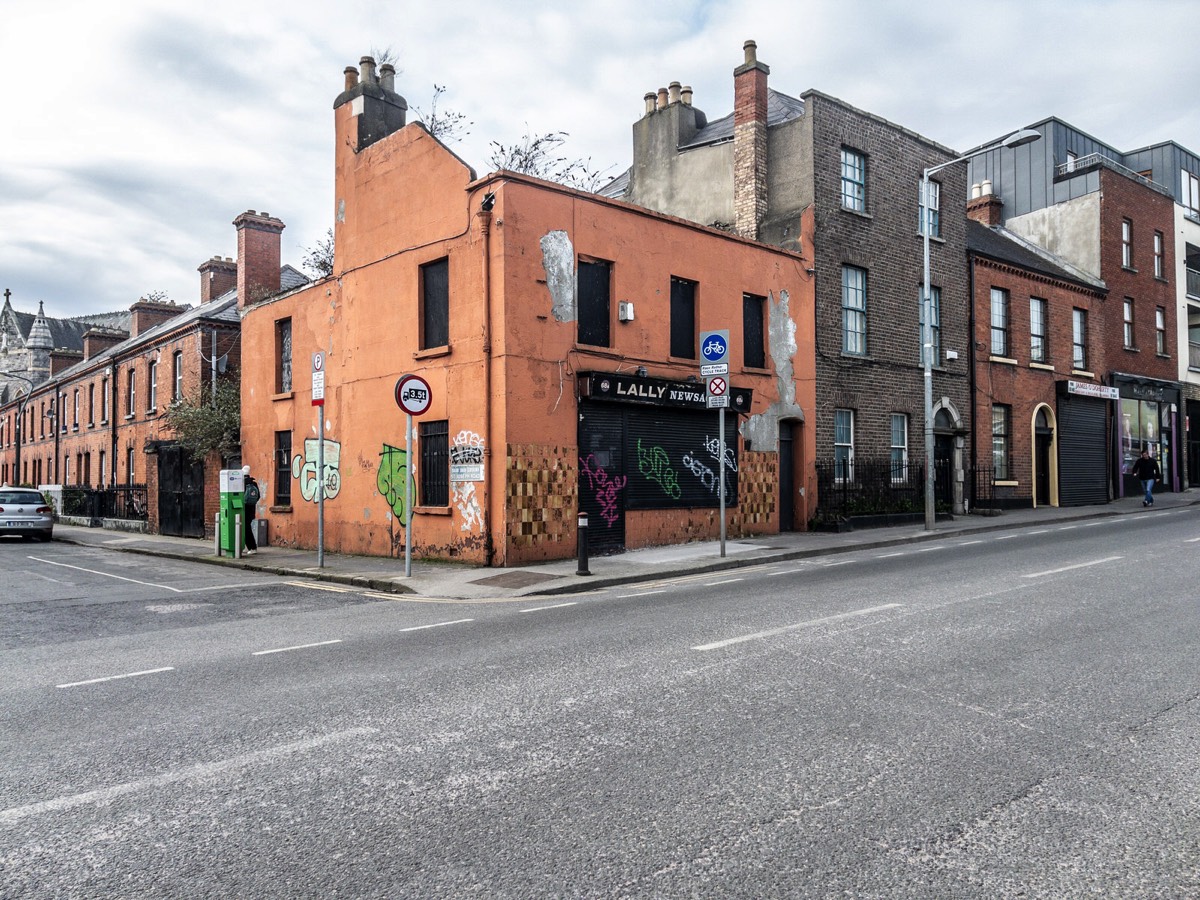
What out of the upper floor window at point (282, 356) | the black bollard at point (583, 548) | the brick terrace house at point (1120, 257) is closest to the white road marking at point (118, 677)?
the black bollard at point (583, 548)

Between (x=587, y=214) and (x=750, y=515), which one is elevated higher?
A: (x=587, y=214)

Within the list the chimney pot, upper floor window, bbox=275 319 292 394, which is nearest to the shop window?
upper floor window, bbox=275 319 292 394

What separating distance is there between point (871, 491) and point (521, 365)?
1032 cm

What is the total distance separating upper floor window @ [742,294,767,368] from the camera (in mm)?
18656

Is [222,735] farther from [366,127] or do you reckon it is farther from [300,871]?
[366,127]

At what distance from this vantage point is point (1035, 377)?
1027 inches

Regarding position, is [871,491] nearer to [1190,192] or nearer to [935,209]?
[935,209]

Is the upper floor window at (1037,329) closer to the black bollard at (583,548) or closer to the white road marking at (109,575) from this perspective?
the black bollard at (583,548)

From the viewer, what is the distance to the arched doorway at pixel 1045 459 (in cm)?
2636

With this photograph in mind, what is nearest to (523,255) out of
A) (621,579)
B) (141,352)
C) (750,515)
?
(621,579)

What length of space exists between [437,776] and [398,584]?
27.7 ft

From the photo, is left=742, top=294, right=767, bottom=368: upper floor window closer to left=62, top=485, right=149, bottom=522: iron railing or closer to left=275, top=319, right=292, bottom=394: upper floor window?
left=275, top=319, right=292, bottom=394: upper floor window

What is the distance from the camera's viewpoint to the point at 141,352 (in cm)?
2928

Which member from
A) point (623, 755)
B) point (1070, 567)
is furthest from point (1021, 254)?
point (623, 755)
